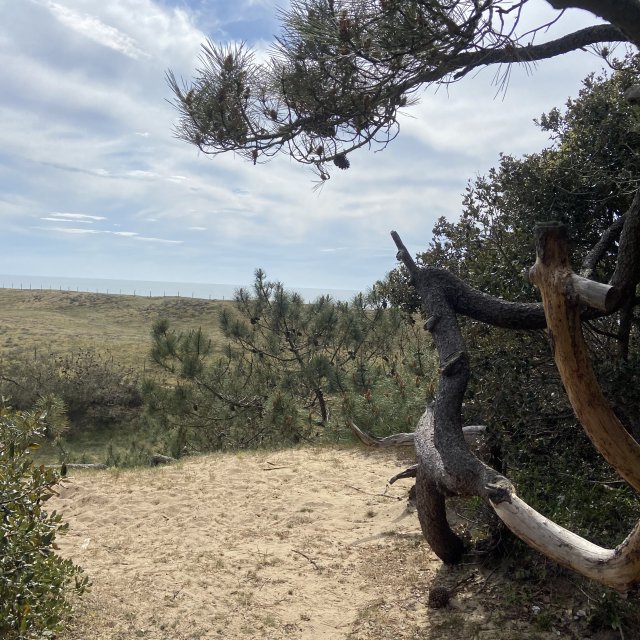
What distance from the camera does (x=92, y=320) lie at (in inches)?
1714

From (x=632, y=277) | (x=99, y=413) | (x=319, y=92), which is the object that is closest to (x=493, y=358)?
(x=632, y=277)

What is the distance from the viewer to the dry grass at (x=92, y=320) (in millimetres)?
28006

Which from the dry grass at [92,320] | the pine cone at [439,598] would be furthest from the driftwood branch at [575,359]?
the dry grass at [92,320]

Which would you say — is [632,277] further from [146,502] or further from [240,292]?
[240,292]

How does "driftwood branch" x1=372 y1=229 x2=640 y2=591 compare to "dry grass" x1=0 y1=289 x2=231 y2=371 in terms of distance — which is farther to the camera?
"dry grass" x1=0 y1=289 x2=231 y2=371

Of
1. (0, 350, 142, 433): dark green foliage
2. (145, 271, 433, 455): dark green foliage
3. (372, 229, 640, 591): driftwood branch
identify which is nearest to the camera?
(372, 229, 640, 591): driftwood branch

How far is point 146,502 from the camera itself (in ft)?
21.1

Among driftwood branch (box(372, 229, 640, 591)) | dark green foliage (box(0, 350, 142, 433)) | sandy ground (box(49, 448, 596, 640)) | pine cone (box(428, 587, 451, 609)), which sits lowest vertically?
dark green foliage (box(0, 350, 142, 433))

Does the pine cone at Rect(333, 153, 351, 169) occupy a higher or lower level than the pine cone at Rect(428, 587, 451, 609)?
higher

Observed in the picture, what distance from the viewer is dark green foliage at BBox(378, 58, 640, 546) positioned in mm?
3904

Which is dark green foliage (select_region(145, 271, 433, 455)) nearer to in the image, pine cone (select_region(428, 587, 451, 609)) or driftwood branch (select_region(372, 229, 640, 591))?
pine cone (select_region(428, 587, 451, 609))

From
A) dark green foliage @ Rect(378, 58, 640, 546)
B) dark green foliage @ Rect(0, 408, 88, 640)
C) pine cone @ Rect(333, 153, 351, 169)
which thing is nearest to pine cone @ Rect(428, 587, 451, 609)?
dark green foliage @ Rect(378, 58, 640, 546)

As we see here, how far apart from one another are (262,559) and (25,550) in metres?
2.25

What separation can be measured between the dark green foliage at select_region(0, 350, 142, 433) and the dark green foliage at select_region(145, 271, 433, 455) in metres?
5.65
